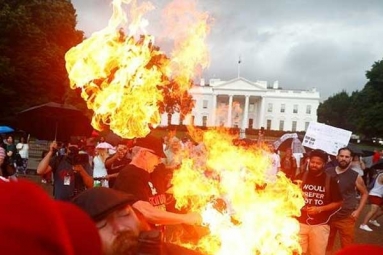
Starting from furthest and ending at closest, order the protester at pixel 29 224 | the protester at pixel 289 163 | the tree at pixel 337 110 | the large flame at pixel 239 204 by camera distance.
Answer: the tree at pixel 337 110 < the protester at pixel 289 163 < the large flame at pixel 239 204 < the protester at pixel 29 224

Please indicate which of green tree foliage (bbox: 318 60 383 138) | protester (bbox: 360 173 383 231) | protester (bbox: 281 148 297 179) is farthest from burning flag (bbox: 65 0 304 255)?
green tree foliage (bbox: 318 60 383 138)

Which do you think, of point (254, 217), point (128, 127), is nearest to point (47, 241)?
point (254, 217)

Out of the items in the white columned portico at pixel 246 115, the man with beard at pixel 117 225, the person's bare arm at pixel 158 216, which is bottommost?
the person's bare arm at pixel 158 216

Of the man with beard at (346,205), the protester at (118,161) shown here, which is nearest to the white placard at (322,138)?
the man with beard at (346,205)

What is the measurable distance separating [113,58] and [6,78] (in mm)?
31438

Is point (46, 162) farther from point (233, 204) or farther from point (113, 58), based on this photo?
point (233, 204)

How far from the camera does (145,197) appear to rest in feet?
14.2

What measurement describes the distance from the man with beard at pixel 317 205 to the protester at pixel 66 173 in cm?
310

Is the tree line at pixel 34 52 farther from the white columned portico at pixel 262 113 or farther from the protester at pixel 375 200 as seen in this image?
the white columned portico at pixel 262 113

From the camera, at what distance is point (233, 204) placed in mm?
5426

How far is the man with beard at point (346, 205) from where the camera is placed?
755 centimetres

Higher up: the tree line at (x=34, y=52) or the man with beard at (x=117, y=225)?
the tree line at (x=34, y=52)

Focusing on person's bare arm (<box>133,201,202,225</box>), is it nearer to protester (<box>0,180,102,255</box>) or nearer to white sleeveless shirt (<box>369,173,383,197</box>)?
protester (<box>0,180,102,255</box>)

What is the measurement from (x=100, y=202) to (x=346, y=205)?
20.6 ft
